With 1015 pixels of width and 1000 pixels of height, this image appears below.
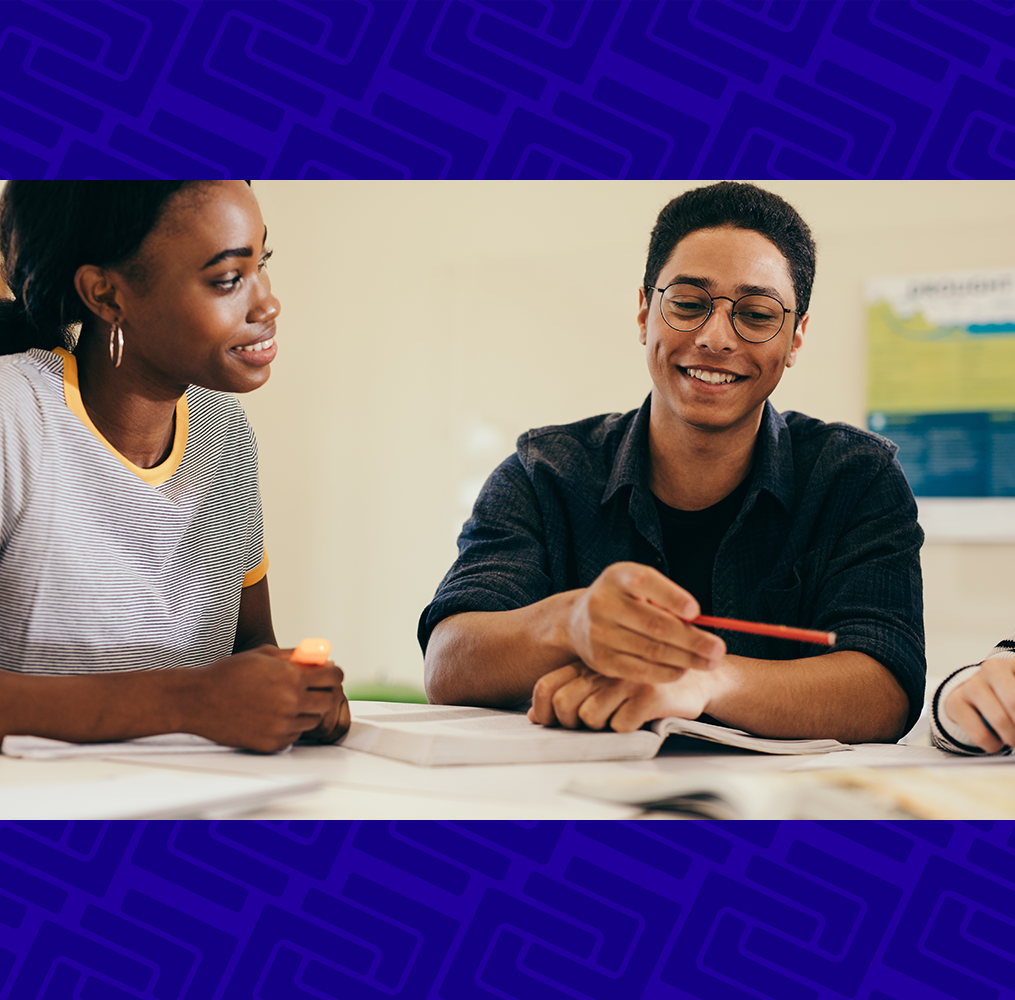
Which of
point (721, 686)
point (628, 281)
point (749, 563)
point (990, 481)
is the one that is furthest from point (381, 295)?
point (721, 686)

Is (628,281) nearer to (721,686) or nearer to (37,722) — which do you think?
(721,686)

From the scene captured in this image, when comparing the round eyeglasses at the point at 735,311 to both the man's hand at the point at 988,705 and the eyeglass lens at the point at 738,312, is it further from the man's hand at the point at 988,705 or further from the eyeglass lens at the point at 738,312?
the man's hand at the point at 988,705

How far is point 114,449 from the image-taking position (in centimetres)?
85

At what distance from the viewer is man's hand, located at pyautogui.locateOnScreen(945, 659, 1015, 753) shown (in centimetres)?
73

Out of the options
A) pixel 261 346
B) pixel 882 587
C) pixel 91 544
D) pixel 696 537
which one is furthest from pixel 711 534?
pixel 91 544

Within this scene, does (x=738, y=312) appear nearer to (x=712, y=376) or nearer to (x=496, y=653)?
(x=712, y=376)

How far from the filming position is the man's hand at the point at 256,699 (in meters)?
0.70

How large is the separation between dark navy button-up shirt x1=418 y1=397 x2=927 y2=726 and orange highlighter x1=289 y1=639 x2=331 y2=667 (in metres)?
0.27

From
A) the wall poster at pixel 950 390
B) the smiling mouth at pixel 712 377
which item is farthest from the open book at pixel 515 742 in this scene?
the wall poster at pixel 950 390

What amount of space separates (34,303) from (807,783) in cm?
75

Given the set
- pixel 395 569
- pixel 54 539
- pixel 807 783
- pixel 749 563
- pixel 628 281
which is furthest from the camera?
pixel 395 569

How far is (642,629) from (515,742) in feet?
0.42

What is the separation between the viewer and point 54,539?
798 mm

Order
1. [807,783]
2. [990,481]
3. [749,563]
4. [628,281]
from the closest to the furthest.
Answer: [807,783] → [749,563] → [990,481] → [628,281]
